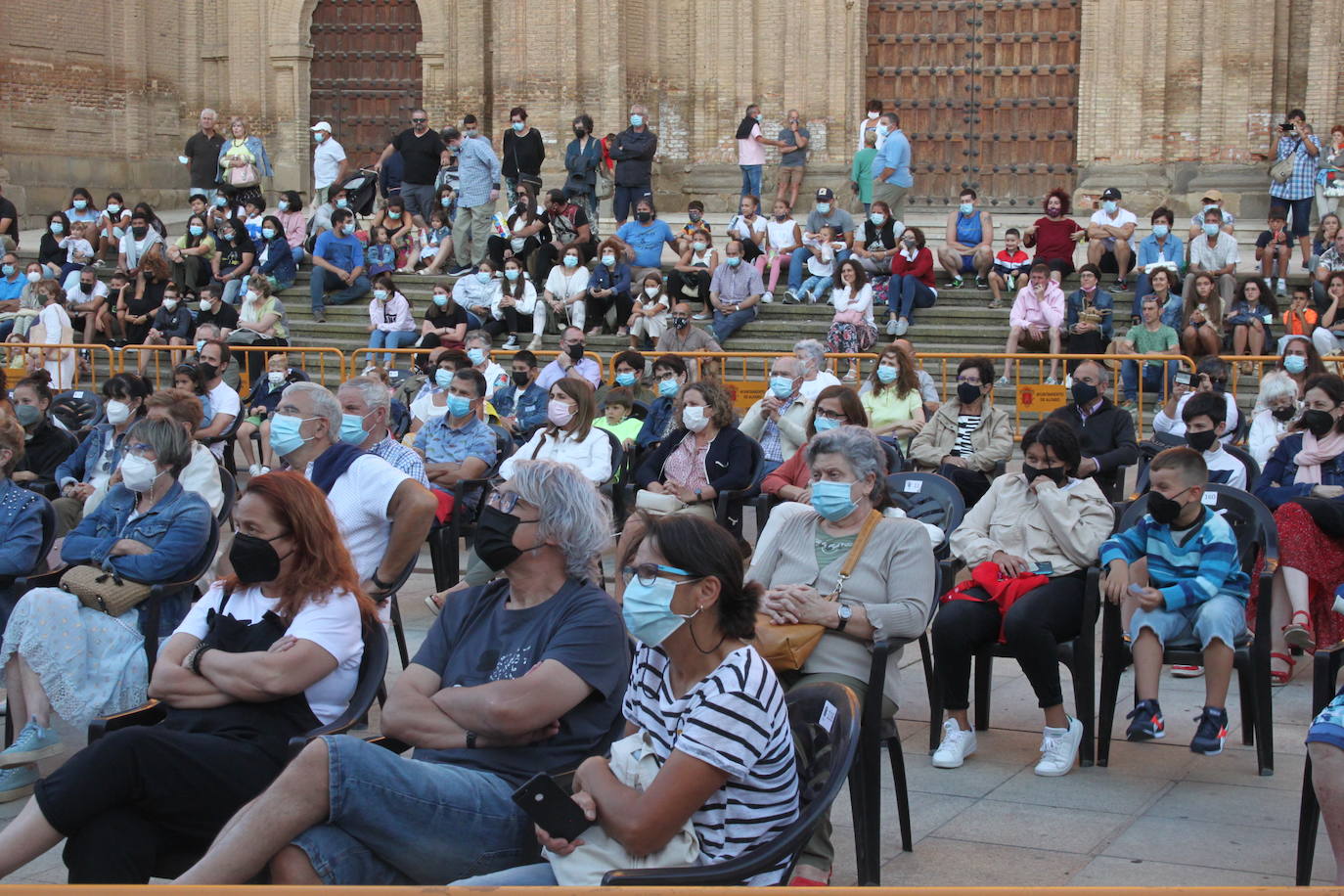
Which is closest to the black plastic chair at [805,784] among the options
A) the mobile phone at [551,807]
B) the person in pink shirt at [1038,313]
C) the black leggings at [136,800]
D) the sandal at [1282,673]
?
the mobile phone at [551,807]

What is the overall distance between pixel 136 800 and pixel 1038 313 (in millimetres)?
11669

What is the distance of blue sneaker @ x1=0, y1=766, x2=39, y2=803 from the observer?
6.43 meters

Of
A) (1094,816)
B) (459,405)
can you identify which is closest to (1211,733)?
(1094,816)

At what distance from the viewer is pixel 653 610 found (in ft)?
13.7

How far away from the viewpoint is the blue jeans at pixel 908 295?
16125 millimetres

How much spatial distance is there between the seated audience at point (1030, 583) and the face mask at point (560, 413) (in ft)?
9.16

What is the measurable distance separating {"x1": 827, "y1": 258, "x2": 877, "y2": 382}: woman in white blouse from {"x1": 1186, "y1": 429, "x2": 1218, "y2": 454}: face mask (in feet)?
21.6

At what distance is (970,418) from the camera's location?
9.66 meters

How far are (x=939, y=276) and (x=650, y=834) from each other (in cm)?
1405

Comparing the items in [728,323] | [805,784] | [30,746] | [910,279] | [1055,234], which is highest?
[1055,234]

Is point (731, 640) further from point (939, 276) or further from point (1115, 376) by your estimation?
point (939, 276)

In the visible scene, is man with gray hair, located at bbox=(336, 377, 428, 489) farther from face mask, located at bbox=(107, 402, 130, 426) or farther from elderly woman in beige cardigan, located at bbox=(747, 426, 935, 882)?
face mask, located at bbox=(107, 402, 130, 426)

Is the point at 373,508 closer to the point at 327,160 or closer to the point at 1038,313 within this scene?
the point at 1038,313

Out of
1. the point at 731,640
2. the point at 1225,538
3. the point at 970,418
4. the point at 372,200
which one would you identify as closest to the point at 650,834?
the point at 731,640
